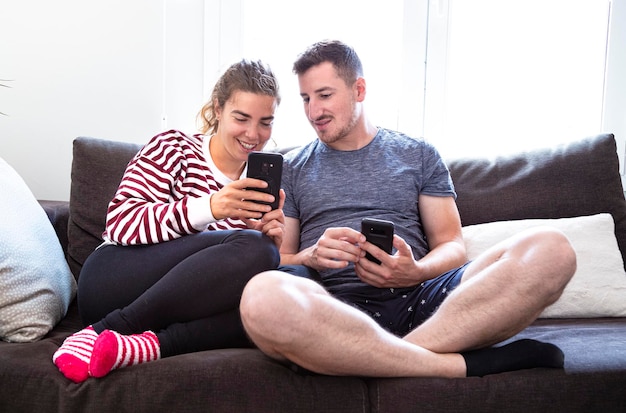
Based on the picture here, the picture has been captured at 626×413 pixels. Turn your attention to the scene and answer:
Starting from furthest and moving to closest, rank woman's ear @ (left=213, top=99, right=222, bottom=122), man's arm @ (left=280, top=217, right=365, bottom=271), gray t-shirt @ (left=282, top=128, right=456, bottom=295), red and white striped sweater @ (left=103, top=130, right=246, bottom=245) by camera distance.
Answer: gray t-shirt @ (left=282, top=128, right=456, bottom=295)
woman's ear @ (left=213, top=99, right=222, bottom=122)
man's arm @ (left=280, top=217, right=365, bottom=271)
red and white striped sweater @ (left=103, top=130, right=246, bottom=245)

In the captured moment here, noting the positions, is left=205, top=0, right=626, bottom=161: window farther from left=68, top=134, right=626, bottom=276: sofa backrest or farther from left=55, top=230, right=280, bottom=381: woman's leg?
left=55, top=230, right=280, bottom=381: woman's leg

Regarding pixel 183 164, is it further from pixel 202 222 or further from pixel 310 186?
pixel 310 186

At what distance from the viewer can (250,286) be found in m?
1.40

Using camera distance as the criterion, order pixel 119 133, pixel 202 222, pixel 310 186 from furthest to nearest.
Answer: pixel 119 133
pixel 310 186
pixel 202 222

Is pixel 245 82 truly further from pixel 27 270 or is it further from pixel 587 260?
pixel 587 260

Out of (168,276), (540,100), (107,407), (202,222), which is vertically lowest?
(107,407)

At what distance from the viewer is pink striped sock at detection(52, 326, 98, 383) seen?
138cm

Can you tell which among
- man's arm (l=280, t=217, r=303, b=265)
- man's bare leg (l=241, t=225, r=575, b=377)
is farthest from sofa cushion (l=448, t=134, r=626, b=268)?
man's bare leg (l=241, t=225, r=575, b=377)

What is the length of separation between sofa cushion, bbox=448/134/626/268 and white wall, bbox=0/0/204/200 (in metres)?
1.14

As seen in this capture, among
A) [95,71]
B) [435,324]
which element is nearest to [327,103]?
[435,324]

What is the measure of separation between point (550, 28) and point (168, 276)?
1.94 meters

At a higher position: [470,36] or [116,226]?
[470,36]

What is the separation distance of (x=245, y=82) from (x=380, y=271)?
589 millimetres

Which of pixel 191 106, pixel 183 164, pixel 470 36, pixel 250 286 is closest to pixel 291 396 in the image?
pixel 250 286
